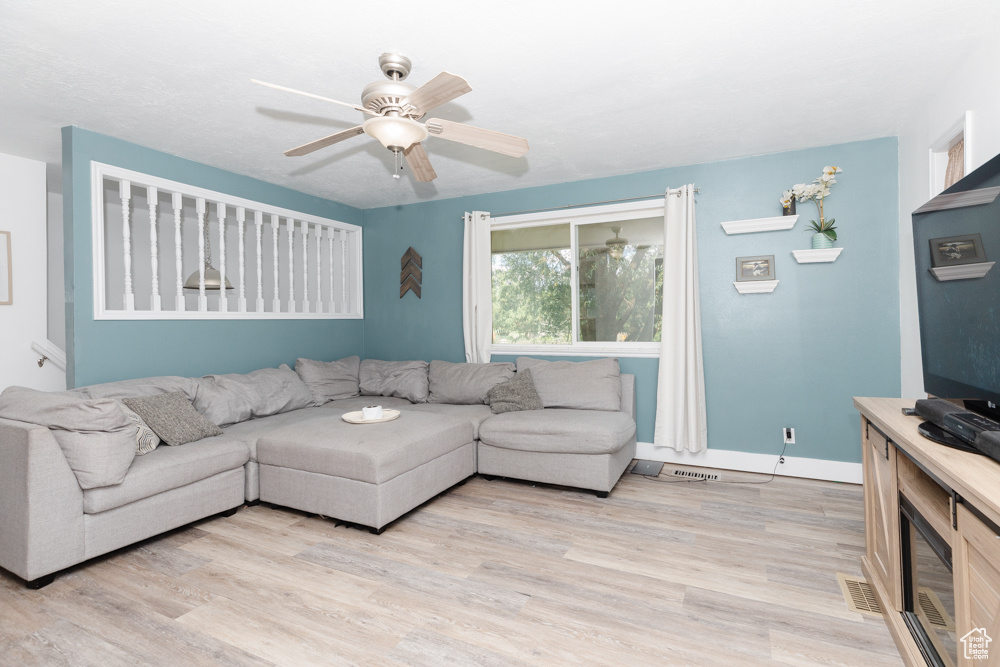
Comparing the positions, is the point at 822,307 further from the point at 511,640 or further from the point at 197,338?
the point at 197,338

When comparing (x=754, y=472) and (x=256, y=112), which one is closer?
(x=256, y=112)

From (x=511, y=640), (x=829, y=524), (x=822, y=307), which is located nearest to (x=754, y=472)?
(x=829, y=524)

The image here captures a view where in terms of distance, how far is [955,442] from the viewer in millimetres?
1476

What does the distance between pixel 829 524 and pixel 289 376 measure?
3.83 metres

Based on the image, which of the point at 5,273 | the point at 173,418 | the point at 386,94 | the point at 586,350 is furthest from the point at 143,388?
the point at 586,350

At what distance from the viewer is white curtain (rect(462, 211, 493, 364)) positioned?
4641 millimetres

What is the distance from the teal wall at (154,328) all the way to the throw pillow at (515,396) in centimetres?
203

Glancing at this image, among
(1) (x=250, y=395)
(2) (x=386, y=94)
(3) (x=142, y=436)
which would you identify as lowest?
(3) (x=142, y=436)

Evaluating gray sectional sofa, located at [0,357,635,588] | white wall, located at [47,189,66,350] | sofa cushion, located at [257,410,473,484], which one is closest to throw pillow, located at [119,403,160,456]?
gray sectional sofa, located at [0,357,635,588]

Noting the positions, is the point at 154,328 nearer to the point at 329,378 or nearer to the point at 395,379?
the point at 329,378

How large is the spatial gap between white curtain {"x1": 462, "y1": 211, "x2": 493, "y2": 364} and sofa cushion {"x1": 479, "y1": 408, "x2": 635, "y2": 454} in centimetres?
113

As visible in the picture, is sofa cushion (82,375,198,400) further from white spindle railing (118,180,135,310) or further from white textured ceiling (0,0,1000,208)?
white textured ceiling (0,0,1000,208)

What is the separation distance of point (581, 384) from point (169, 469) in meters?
2.66

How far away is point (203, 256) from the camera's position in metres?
3.80
